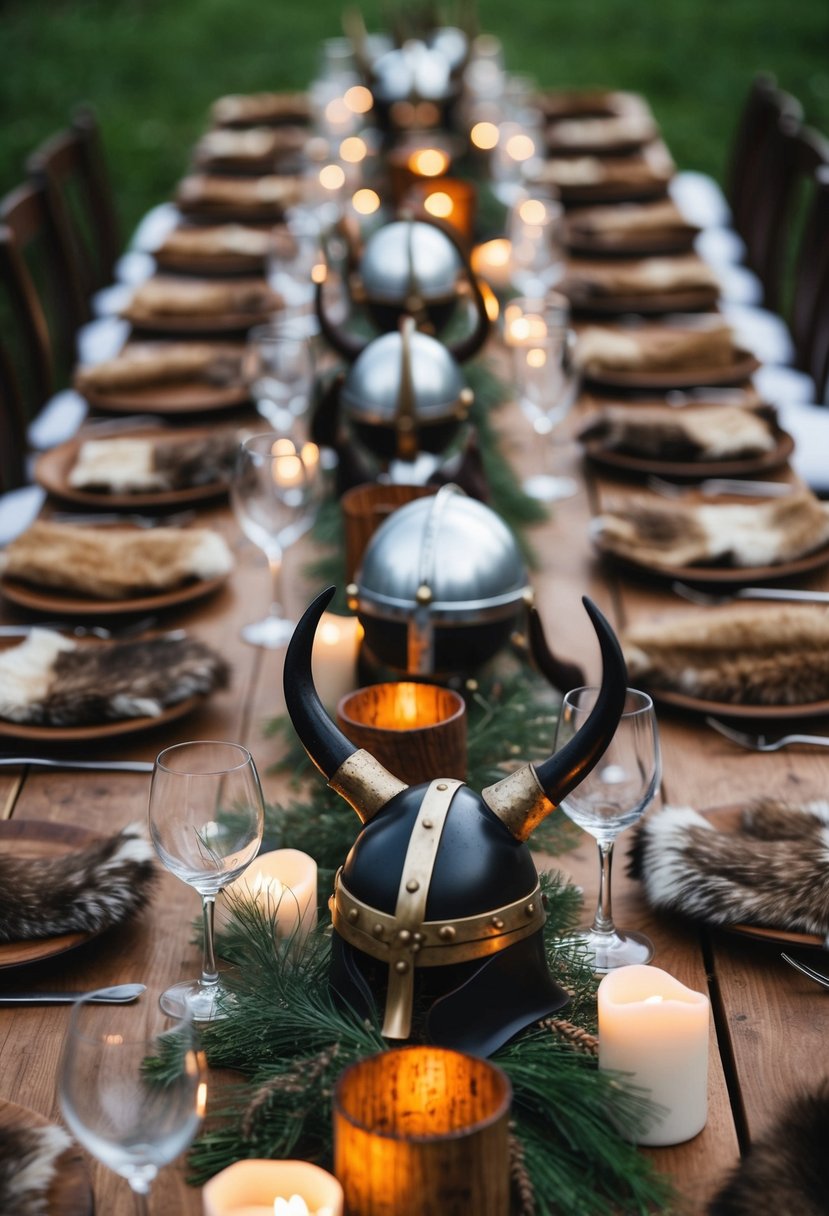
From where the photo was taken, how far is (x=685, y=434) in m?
2.41

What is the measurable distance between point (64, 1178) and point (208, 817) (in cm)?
28

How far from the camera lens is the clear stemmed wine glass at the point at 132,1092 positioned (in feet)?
2.82

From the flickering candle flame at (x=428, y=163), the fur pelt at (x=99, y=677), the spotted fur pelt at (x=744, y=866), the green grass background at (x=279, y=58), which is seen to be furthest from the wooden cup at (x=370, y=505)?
the green grass background at (x=279, y=58)

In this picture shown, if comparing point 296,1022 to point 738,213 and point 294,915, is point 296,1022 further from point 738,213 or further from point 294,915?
point 738,213

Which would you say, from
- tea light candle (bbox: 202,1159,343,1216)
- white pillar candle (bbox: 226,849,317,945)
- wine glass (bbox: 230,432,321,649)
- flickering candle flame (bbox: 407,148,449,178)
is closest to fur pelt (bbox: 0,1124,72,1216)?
tea light candle (bbox: 202,1159,343,1216)

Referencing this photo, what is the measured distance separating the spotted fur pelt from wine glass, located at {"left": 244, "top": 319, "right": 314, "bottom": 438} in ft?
4.15

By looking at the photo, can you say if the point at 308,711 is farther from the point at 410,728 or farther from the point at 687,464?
the point at 687,464

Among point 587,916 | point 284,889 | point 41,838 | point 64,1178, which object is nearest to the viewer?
point 64,1178

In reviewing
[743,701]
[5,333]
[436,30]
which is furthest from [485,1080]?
[5,333]

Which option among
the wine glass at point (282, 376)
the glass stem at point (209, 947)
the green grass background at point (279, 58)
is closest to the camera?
the glass stem at point (209, 947)

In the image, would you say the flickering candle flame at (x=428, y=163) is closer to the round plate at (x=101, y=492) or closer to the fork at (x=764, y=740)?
the round plate at (x=101, y=492)

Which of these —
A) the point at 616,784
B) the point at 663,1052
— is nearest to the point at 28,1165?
the point at 663,1052

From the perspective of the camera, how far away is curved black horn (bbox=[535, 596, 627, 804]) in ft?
3.39

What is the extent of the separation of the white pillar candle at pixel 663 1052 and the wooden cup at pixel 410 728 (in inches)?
11.0
